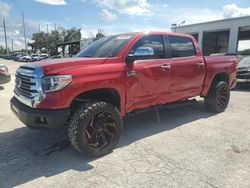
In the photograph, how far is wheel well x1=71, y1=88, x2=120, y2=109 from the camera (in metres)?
4.22

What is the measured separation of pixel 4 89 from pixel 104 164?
26.7 feet

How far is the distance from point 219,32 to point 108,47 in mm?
30185

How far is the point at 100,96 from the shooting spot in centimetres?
452

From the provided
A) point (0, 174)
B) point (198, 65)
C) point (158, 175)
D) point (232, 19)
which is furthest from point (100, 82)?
point (232, 19)

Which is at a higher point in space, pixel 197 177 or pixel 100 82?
pixel 100 82

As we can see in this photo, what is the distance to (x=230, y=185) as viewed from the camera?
134 inches

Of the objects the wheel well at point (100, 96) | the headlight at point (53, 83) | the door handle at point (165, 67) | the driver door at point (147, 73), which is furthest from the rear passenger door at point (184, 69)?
the headlight at point (53, 83)

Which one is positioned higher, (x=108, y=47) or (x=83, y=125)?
(x=108, y=47)

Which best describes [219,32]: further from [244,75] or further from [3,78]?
[3,78]

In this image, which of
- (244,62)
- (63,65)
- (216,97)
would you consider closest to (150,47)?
(63,65)

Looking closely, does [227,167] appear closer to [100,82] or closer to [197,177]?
[197,177]

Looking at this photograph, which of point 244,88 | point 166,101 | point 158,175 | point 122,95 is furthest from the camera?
point 244,88

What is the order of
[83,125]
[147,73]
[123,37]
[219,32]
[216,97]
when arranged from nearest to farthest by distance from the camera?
[83,125], [147,73], [123,37], [216,97], [219,32]

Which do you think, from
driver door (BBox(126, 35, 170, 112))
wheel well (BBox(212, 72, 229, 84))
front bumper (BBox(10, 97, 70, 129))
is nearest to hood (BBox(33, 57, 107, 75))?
front bumper (BBox(10, 97, 70, 129))
